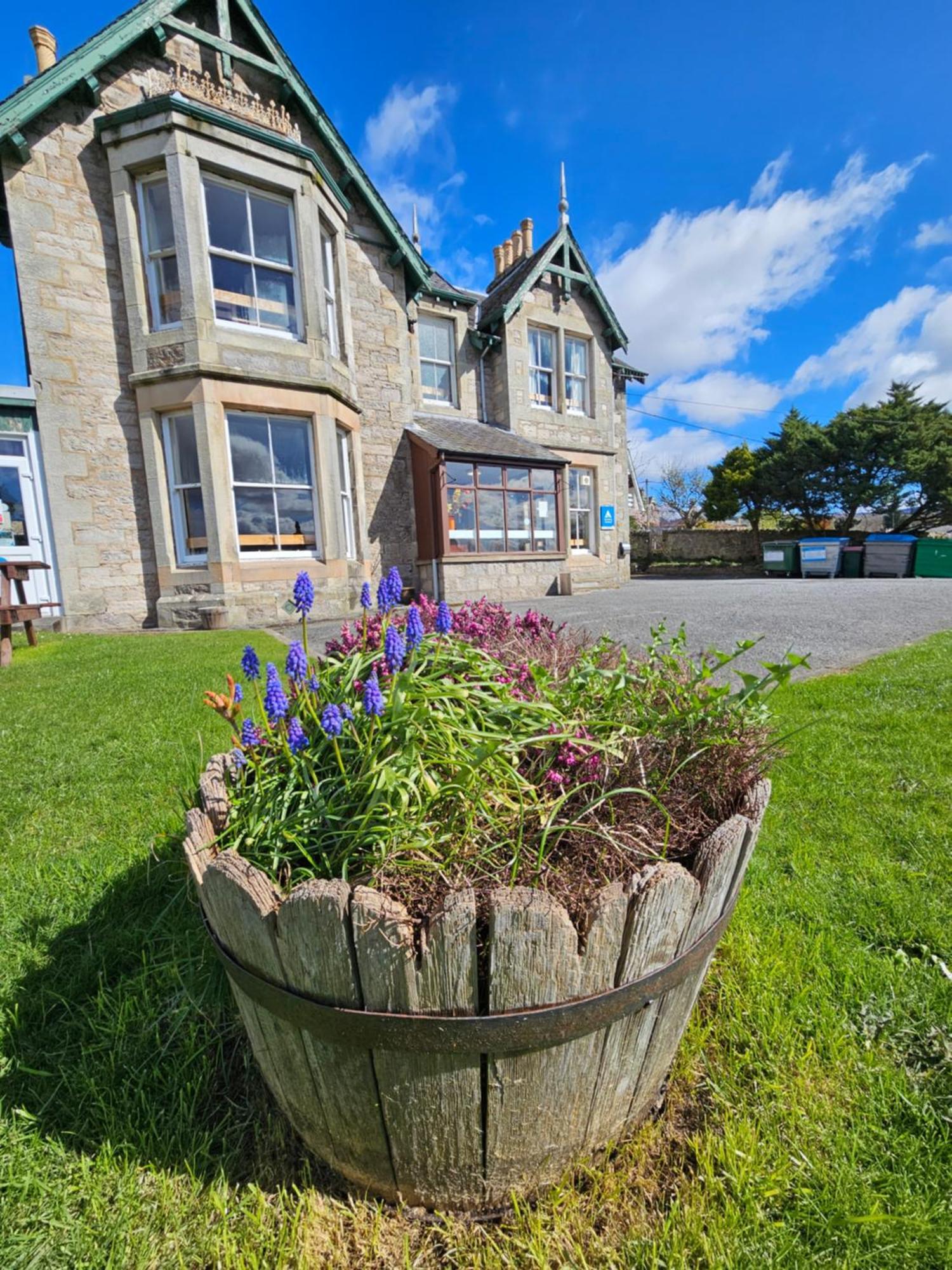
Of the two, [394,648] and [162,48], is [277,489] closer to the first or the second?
[162,48]

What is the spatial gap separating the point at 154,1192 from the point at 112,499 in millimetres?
10308

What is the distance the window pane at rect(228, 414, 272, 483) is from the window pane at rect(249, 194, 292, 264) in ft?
9.33

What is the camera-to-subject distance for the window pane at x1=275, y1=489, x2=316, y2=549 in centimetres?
1012

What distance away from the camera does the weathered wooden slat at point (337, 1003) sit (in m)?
0.99

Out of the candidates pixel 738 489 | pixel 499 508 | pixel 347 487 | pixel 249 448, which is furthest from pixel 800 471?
pixel 249 448

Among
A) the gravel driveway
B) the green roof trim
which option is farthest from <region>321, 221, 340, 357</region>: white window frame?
the gravel driveway

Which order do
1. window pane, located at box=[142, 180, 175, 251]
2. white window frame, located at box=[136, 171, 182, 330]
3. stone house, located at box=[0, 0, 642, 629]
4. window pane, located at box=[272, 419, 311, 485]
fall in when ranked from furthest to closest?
1. window pane, located at box=[272, 419, 311, 485]
2. window pane, located at box=[142, 180, 175, 251]
3. white window frame, located at box=[136, 171, 182, 330]
4. stone house, located at box=[0, 0, 642, 629]

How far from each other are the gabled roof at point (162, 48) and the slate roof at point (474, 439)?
12.1ft

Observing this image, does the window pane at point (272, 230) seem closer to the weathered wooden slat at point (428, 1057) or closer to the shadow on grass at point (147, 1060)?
the shadow on grass at point (147, 1060)

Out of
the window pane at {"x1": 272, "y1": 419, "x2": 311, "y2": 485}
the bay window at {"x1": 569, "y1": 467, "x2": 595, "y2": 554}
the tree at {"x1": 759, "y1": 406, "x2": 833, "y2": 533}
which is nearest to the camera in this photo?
the window pane at {"x1": 272, "y1": 419, "x2": 311, "y2": 485}

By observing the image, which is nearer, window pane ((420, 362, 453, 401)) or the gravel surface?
the gravel surface

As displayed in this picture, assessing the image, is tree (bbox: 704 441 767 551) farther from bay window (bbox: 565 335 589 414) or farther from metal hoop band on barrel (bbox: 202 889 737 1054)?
metal hoop band on barrel (bbox: 202 889 737 1054)

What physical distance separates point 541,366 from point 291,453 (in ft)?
27.9

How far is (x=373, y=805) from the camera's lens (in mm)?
1172
